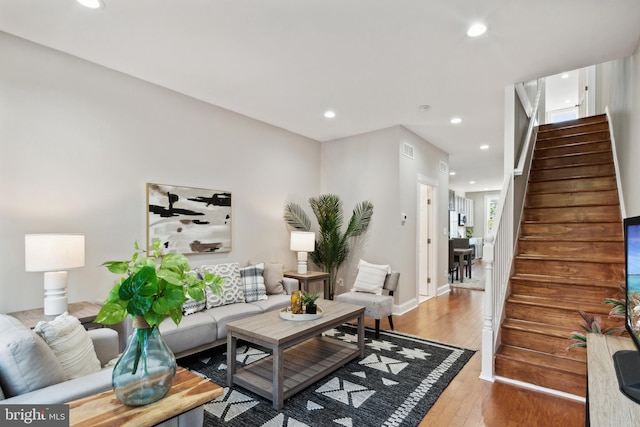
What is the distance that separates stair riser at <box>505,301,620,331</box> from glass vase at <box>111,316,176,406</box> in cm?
302

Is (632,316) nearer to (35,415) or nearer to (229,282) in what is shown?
(35,415)

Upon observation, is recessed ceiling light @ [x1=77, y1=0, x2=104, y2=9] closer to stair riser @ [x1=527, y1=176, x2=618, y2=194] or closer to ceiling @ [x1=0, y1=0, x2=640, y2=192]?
ceiling @ [x1=0, y1=0, x2=640, y2=192]

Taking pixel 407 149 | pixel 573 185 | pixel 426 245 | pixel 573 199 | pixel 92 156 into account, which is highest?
pixel 407 149

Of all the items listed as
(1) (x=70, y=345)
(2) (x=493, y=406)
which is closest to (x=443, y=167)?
(2) (x=493, y=406)

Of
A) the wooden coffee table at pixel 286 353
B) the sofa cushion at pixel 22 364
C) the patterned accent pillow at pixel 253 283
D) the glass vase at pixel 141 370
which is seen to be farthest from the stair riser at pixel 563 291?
the sofa cushion at pixel 22 364

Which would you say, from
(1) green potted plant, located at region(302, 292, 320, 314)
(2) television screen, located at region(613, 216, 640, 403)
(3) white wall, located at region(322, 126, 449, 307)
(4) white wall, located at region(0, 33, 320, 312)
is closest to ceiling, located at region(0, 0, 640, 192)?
(4) white wall, located at region(0, 33, 320, 312)

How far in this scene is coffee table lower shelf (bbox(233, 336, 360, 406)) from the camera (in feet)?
8.10

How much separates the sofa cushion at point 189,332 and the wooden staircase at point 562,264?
8.32 feet

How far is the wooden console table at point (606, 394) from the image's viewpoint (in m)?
Result: 1.09

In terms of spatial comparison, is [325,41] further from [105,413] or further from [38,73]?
[105,413]

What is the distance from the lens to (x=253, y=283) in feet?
12.4

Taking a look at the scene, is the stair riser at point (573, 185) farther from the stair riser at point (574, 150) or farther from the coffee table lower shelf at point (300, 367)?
the coffee table lower shelf at point (300, 367)

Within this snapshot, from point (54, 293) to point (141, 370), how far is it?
5.87 ft

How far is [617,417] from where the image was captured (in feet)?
3.58
